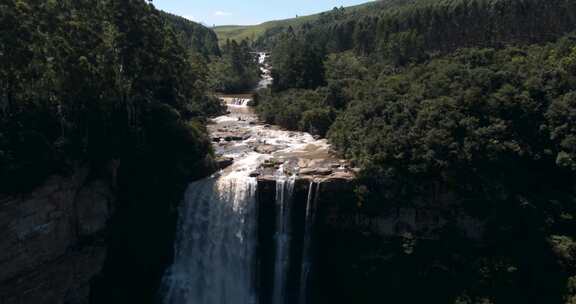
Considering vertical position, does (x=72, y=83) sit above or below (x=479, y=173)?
above

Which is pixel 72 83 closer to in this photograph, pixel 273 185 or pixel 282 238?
pixel 273 185

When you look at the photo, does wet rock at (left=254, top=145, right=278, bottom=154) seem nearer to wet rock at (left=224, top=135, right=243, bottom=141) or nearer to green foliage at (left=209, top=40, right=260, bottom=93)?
wet rock at (left=224, top=135, right=243, bottom=141)

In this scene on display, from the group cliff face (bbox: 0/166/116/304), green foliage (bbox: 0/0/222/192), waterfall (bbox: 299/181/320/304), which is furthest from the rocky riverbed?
cliff face (bbox: 0/166/116/304)

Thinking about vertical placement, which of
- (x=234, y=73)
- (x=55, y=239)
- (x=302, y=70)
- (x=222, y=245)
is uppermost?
(x=302, y=70)

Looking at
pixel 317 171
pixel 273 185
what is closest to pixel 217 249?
pixel 273 185

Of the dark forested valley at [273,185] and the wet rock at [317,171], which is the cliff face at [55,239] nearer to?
the dark forested valley at [273,185]

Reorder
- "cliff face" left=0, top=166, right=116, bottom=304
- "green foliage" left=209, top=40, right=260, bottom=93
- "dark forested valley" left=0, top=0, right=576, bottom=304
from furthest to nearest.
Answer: "green foliage" left=209, top=40, right=260, bottom=93
"dark forested valley" left=0, top=0, right=576, bottom=304
"cliff face" left=0, top=166, right=116, bottom=304

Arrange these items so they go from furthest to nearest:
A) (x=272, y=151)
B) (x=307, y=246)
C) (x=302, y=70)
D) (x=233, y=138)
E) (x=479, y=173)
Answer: (x=302, y=70) → (x=233, y=138) → (x=272, y=151) → (x=307, y=246) → (x=479, y=173)
